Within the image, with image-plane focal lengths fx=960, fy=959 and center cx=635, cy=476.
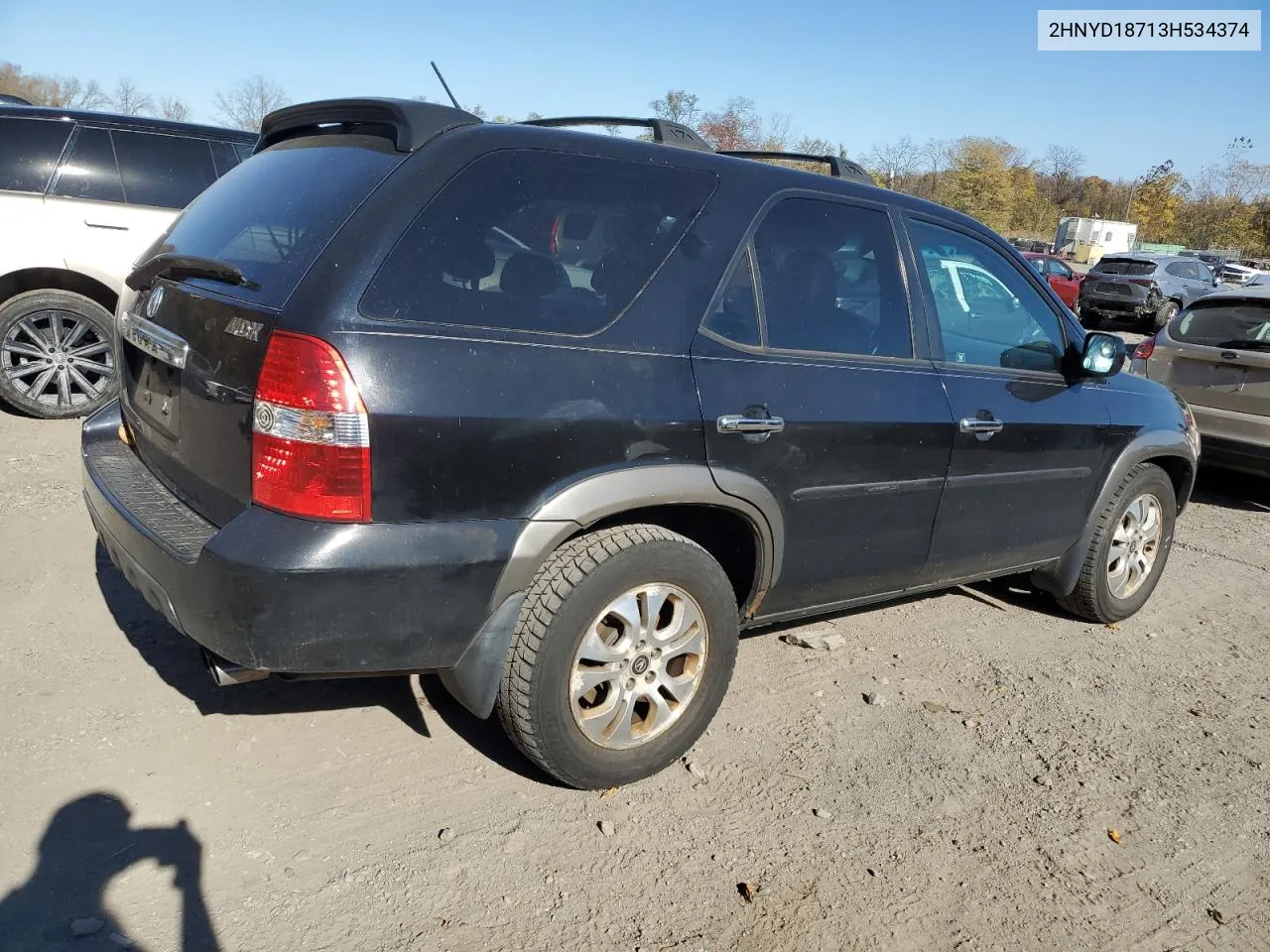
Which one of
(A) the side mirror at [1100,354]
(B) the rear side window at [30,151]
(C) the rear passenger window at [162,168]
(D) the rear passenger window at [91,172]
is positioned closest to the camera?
(A) the side mirror at [1100,354]

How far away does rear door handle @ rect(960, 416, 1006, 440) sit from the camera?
353 cm

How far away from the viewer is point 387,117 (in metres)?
2.67

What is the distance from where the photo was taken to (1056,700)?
382 cm

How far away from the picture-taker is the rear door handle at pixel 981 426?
353 cm

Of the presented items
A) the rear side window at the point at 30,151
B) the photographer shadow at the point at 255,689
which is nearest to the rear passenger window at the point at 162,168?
A: the rear side window at the point at 30,151

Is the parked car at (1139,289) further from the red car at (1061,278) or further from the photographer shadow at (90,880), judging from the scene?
the photographer shadow at (90,880)

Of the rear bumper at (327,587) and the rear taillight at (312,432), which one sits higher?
the rear taillight at (312,432)

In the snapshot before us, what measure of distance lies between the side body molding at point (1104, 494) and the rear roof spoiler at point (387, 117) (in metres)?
3.19

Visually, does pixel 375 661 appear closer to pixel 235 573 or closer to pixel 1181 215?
pixel 235 573

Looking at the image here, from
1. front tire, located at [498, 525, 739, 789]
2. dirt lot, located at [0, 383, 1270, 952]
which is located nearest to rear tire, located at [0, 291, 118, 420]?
dirt lot, located at [0, 383, 1270, 952]

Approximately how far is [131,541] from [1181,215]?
76.0m

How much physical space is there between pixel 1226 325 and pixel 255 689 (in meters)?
7.07

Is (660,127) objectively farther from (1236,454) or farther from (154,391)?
(1236,454)

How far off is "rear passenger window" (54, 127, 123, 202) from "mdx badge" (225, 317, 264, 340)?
16.0 ft
